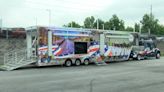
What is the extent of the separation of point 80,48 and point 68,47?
1570 millimetres

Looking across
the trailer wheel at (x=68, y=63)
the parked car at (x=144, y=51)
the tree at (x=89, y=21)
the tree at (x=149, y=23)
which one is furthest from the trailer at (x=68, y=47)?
the tree at (x=89, y=21)

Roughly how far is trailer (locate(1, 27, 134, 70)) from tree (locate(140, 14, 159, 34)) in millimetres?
49415

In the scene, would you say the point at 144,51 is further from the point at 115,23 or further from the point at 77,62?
the point at 115,23

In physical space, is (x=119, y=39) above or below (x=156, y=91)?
above

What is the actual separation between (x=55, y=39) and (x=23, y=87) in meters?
11.7

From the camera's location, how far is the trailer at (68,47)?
76.0ft

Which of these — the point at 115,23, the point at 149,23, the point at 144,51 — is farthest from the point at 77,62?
the point at 115,23

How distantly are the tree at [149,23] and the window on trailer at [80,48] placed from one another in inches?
2095

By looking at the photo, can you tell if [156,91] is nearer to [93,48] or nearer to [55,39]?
[55,39]

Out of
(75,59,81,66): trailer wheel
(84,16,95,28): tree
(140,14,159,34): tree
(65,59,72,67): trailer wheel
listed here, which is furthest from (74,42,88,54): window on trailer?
(84,16,95,28): tree

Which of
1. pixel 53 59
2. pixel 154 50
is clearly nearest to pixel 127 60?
pixel 154 50

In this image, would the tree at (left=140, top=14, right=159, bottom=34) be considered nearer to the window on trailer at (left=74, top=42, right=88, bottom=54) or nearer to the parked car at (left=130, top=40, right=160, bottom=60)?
the parked car at (left=130, top=40, right=160, bottom=60)

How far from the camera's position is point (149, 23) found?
7656 cm

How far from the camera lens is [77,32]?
2533cm
